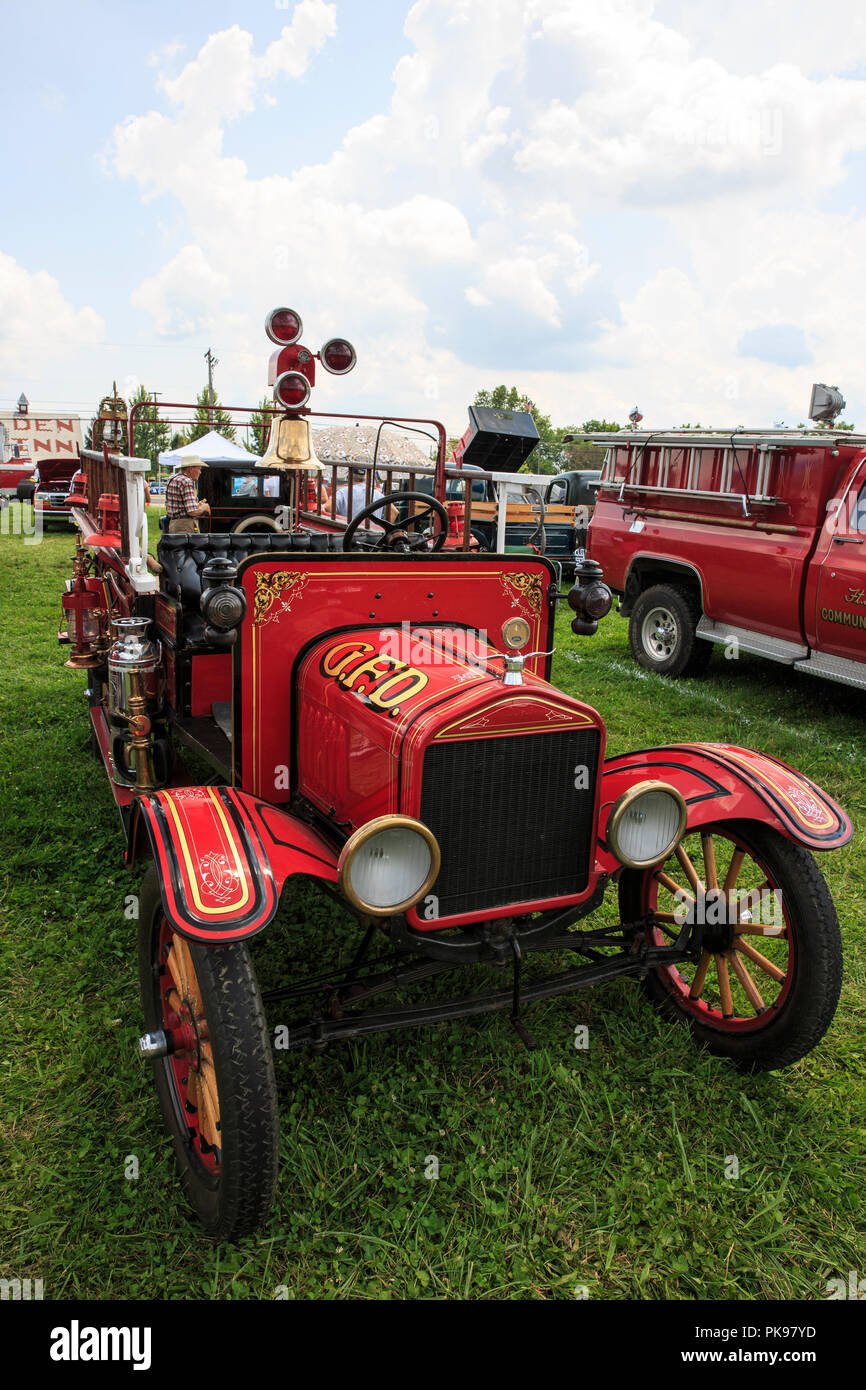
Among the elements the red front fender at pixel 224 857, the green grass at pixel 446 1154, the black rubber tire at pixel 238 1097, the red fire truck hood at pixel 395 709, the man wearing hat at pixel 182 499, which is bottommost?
the green grass at pixel 446 1154

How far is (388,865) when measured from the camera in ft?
7.79

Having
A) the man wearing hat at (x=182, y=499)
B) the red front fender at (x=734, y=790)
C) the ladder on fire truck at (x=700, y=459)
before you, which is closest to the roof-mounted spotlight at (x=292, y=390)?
the man wearing hat at (x=182, y=499)

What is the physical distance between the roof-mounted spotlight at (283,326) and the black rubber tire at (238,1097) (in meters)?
3.15

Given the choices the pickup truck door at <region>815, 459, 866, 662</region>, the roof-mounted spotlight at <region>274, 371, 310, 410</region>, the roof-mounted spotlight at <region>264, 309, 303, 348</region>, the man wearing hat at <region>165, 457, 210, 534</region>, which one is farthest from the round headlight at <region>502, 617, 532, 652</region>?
the pickup truck door at <region>815, 459, 866, 662</region>

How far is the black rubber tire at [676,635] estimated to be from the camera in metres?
7.79

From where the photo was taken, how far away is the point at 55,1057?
9.63ft

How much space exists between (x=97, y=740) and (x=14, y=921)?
6.42 feet

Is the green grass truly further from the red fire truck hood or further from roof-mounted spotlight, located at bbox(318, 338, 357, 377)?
roof-mounted spotlight, located at bbox(318, 338, 357, 377)

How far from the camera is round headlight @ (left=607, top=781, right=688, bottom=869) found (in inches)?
104

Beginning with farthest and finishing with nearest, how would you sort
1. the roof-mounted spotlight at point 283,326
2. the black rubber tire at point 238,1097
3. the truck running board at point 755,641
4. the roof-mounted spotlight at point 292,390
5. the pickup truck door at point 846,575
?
the truck running board at point 755,641
the pickup truck door at point 846,575
the roof-mounted spotlight at point 283,326
the roof-mounted spotlight at point 292,390
the black rubber tire at point 238,1097

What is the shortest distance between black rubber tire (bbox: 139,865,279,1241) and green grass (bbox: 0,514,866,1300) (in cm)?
16

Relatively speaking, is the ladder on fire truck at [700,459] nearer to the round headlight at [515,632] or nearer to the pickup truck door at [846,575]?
the pickup truck door at [846,575]
